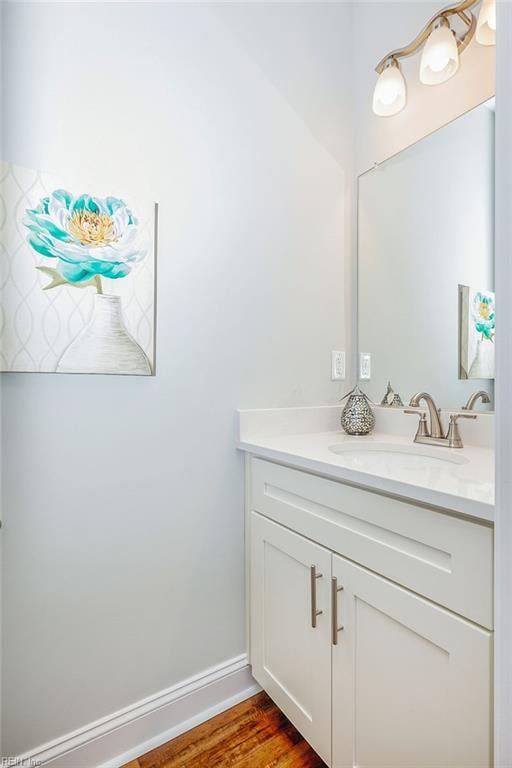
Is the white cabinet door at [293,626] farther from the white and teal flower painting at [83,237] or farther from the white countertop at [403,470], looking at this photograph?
the white and teal flower painting at [83,237]

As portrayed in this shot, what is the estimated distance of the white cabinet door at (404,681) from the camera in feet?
2.30

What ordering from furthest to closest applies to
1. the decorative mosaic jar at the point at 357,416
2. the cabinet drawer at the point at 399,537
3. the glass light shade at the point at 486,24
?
1. the decorative mosaic jar at the point at 357,416
2. the glass light shade at the point at 486,24
3. the cabinet drawer at the point at 399,537

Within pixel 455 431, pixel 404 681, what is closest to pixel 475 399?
pixel 455 431

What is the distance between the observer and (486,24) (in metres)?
1.14

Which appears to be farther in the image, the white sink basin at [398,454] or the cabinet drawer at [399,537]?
the white sink basin at [398,454]

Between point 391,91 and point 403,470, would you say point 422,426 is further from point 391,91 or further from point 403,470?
point 391,91

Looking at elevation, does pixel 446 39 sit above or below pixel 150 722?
above

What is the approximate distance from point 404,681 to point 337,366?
1077 mm

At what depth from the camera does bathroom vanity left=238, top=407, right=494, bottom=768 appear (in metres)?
0.71

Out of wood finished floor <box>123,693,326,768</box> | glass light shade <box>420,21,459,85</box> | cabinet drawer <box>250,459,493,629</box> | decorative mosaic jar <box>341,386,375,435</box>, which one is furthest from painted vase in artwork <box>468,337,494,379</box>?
wood finished floor <box>123,693,326,768</box>

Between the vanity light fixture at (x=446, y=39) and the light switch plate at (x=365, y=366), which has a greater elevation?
the vanity light fixture at (x=446, y=39)

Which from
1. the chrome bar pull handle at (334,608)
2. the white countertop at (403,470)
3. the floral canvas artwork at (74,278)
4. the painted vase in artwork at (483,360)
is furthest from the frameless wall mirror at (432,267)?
the floral canvas artwork at (74,278)

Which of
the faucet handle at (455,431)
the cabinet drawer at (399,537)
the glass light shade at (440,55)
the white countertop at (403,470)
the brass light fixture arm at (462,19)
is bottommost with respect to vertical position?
the cabinet drawer at (399,537)

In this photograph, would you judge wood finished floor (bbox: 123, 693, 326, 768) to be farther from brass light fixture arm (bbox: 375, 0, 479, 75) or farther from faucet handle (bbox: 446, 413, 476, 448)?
brass light fixture arm (bbox: 375, 0, 479, 75)
